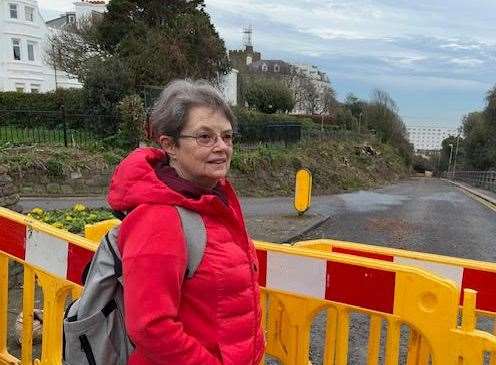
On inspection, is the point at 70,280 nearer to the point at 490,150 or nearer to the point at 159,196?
the point at 159,196

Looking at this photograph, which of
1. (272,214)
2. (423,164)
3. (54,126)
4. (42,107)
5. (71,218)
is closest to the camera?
(71,218)

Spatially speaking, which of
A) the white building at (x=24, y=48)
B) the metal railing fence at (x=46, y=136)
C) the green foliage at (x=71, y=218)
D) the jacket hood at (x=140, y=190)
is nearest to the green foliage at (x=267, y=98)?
the metal railing fence at (x=46, y=136)

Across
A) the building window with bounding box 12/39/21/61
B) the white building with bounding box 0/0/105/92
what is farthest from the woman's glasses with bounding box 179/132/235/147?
the building window with bounding box 12/39/21/61

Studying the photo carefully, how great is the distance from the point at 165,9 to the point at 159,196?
75.8ft

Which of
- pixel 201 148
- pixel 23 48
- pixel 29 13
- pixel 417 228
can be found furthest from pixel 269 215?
pixel 29 13

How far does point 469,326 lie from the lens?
213 centimetres

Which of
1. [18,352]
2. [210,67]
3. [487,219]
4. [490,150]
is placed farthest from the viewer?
[490,150]

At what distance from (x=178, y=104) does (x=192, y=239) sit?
0.49 metres

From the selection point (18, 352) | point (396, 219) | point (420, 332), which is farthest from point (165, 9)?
point (420, 332)

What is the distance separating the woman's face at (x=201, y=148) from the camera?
5.86 feet

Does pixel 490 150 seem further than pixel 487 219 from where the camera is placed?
Yes

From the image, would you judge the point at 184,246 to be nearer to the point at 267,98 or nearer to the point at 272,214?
the point at 272,214

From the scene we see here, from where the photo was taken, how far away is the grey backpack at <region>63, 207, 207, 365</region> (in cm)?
170

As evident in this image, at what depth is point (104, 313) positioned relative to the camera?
174 centimetres
